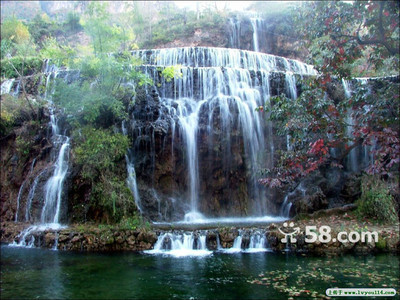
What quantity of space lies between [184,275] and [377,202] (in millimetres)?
7303

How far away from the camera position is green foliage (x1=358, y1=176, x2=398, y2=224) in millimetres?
10730

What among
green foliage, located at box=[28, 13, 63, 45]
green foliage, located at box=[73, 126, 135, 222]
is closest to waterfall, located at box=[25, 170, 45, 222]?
green foliage, located at box=[73, 126, 135, 222]

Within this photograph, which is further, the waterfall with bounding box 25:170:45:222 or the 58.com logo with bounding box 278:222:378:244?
the waterfall with bounding box 25:170:45:222

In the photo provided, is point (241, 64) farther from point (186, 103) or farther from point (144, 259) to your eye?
point (144, 259)

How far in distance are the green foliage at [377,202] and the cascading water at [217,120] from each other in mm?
4053

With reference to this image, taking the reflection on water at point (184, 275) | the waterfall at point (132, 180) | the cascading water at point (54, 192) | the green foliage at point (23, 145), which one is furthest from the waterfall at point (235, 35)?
the reflection on water at point (184, 275)

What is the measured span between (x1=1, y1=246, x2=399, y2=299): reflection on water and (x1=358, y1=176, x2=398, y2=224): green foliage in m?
2.53

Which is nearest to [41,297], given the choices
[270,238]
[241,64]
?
[270,238]

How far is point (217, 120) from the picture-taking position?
1448cm

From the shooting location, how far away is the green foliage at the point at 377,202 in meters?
10.7

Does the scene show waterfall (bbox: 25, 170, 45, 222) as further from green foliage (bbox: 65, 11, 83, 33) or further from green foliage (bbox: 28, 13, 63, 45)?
green foliage (bbox: 65, 11, 83, 33)

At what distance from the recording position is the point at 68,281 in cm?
693

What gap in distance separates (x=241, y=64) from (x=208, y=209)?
11610 millimetres

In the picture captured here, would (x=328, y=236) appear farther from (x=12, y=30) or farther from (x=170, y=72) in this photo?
(x=12, y=30)
